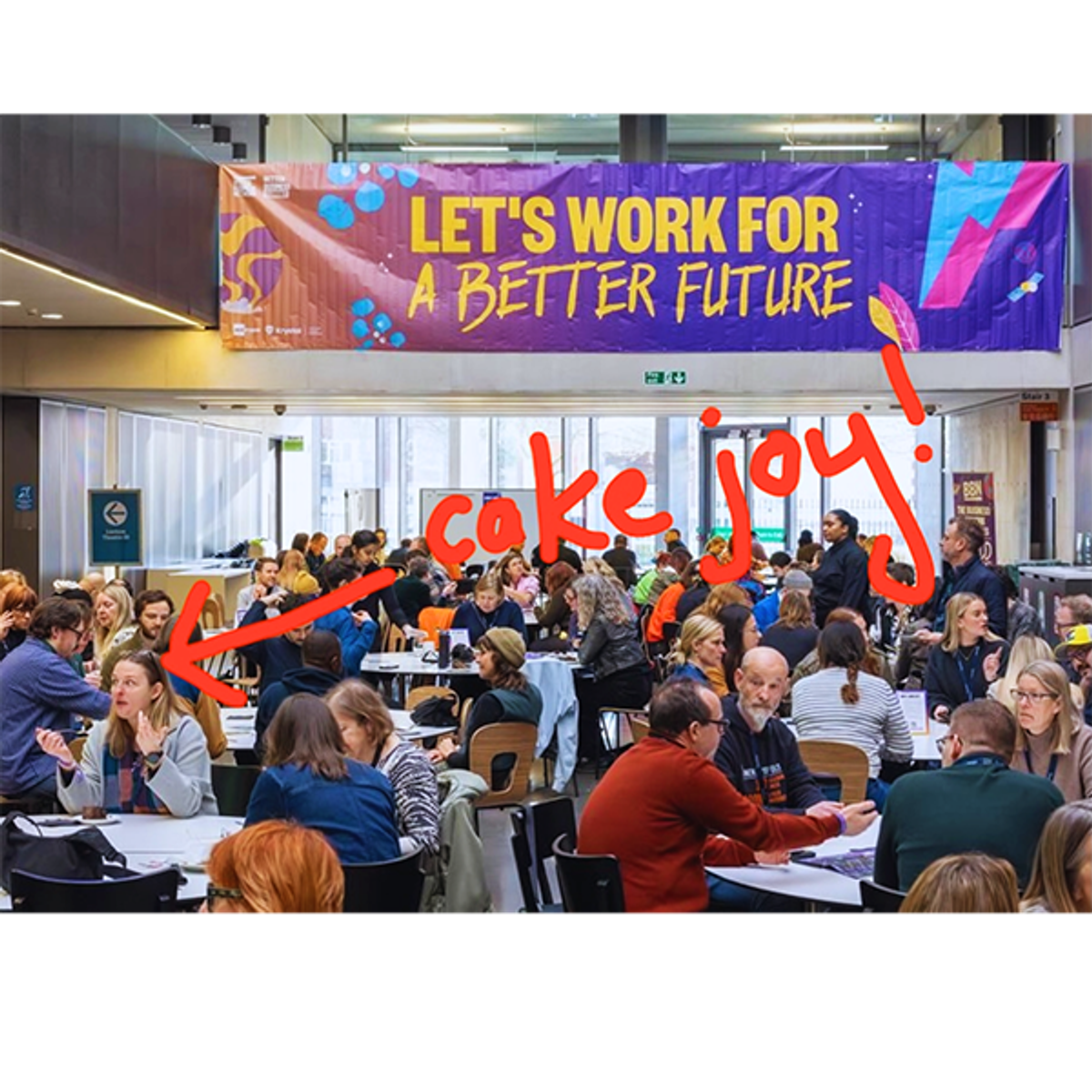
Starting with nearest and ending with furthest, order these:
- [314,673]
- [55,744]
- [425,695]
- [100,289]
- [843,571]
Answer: [55,744], [314,673], [425,695], [100,289], [843,571]

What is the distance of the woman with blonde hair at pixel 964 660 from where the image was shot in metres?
8.55

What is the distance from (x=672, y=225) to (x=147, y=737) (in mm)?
10768

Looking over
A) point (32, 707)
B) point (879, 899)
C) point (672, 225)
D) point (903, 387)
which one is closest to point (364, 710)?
point (32, 707)

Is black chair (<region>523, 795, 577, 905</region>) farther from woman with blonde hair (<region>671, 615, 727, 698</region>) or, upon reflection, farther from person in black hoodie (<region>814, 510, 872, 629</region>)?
person in black hoodie (<region>814, 510, 872, 629</region>)

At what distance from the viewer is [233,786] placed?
21.9ft

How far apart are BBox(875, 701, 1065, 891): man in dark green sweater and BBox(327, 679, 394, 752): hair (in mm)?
1958

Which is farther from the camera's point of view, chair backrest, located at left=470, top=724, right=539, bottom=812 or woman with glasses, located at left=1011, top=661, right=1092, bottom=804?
chair backrest, located at left=470, top=724, right=539, bottom=812

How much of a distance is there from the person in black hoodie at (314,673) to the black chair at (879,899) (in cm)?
371

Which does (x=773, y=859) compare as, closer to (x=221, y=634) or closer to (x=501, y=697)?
(x=221, y=634)

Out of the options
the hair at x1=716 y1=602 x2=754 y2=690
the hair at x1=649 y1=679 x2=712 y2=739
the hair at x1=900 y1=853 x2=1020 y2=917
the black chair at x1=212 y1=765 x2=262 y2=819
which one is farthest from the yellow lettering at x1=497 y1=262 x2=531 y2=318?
the hair at x1=900 y1=853 x2=1020 y2=917

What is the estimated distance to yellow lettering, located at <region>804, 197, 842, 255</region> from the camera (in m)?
15.9

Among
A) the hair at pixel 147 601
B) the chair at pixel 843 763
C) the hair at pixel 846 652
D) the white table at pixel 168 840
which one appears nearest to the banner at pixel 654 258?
the hair at pixel 147 601
